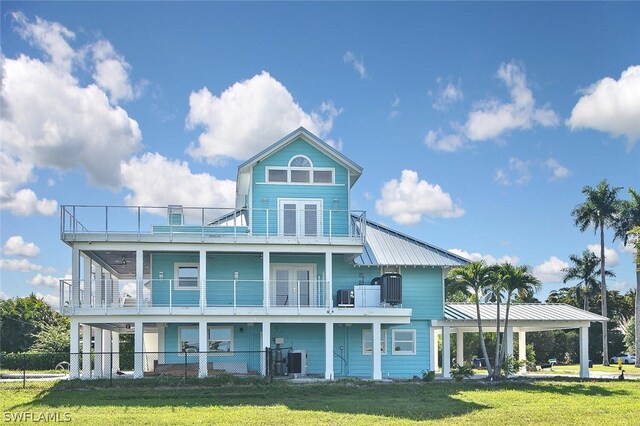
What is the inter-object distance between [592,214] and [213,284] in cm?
3811

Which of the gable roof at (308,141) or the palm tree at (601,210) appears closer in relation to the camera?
the gable roof at (308,141)

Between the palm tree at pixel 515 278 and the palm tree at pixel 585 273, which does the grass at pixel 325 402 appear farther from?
the palm tree at pixel 585 273

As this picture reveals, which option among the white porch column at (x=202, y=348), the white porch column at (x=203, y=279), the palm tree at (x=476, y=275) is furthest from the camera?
the palm tree at (x=476, y=275)

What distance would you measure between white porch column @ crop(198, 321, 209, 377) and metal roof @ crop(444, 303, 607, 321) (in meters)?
10.8

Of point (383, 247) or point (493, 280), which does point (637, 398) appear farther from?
point (383, 247)

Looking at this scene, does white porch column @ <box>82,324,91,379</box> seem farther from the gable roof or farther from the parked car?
the parked car

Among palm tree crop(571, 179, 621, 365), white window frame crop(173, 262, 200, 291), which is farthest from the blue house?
palm tree crop(571, 179, 621, 365)

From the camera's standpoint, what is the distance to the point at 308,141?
110 ft

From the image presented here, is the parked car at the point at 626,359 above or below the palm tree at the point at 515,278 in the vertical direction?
below

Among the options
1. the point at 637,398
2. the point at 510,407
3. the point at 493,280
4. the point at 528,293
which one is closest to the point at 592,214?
the point at 528,293

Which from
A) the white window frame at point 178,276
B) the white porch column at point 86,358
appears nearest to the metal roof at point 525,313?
the white window frame at point 178,276

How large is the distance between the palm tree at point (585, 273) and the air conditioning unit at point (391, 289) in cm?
4023

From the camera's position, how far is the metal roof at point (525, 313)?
115ft

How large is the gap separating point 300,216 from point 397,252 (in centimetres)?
480
